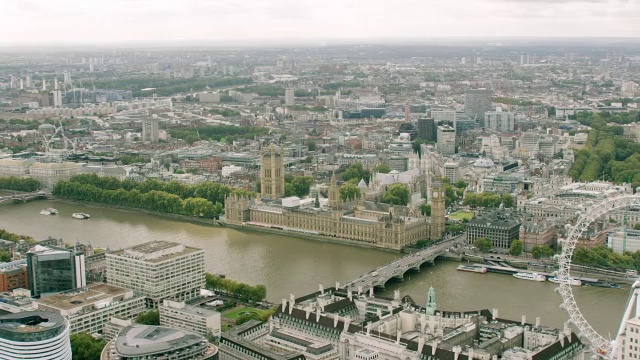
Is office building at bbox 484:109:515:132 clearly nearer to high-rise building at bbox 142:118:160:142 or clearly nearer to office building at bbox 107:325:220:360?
high-rise building at bbox 142:118:160:142

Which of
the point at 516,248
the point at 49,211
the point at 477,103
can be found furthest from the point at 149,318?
the point at 477,103

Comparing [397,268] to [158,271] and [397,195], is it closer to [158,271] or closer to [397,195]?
[158,271]

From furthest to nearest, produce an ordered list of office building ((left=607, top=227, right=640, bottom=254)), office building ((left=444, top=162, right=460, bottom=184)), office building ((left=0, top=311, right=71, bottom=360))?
office building ((left=444, top=162, right=460, bottom=184))
office building ((left=607, top=227, right=640, bottom=254))
office building ((left=0, top=311, right=71, bottom=360))

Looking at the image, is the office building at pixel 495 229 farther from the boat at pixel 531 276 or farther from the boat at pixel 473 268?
the boat at pixel 531 276

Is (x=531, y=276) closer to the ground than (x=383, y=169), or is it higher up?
closer to the ground

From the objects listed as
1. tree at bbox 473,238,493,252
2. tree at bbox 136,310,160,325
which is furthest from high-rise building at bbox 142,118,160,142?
tree at bbox 136,310,160,325

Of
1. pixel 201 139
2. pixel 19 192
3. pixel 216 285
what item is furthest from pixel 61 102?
pixel 216 285
